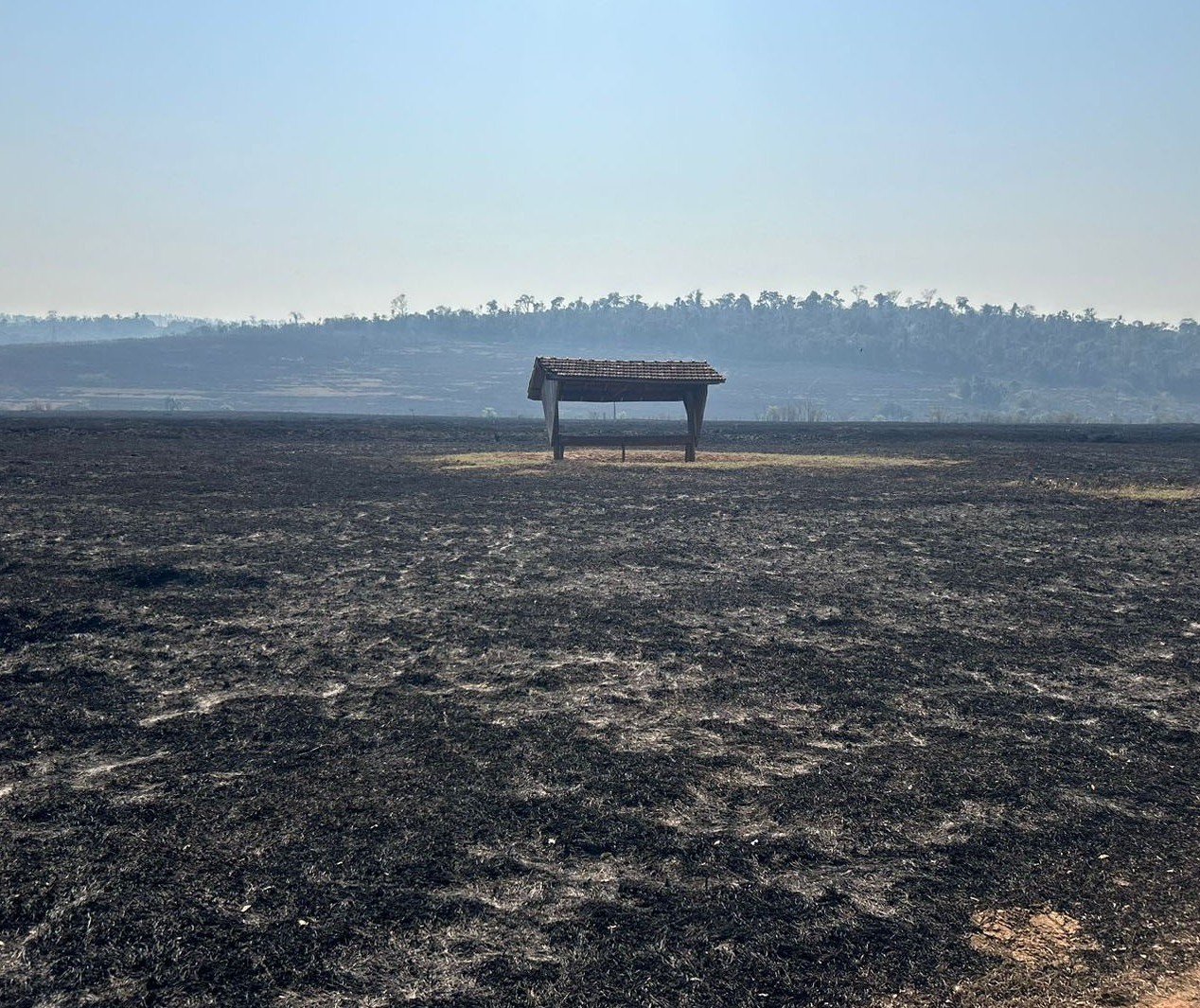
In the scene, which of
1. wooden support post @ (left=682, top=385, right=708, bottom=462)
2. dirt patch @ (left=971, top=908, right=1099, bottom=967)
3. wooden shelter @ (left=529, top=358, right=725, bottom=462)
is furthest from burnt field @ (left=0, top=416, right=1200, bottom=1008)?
wooden support post @ (left=682, top=385, right=708, bottom=462)

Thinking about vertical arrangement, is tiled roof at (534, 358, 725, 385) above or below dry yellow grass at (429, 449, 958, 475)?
above

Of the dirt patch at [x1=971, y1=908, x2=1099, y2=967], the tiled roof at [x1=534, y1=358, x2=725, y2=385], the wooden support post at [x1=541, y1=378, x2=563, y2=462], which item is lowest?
the dirt patch at [x1=971, y1=908, x2=1099, y2=967]

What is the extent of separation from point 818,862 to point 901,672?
327 cm

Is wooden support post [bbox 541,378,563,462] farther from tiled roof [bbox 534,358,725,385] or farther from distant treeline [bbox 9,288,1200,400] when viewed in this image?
distant treeline [bbox 9,288,1200,400]

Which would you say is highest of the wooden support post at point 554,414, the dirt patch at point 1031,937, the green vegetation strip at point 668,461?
the wooden support post at point 554,414

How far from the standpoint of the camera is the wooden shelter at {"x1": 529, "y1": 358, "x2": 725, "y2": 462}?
26.7m

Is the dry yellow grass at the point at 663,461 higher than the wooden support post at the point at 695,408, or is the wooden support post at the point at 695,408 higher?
the wooden support post at the point at 695,408

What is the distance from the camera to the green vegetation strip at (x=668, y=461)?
974 inches

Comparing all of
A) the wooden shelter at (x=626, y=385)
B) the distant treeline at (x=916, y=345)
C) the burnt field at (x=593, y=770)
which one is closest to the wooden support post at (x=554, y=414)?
the wooden shelter at (x=626, y=385)

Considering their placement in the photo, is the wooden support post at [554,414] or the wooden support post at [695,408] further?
the wooden support post at [695,408]

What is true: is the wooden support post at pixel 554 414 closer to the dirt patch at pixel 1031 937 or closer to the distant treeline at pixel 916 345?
the dirt patch at pixel 1031 937

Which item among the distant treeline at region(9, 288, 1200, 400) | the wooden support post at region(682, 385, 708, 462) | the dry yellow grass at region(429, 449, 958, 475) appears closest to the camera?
the dry yellow grass at region(429, 449, 958, 475)

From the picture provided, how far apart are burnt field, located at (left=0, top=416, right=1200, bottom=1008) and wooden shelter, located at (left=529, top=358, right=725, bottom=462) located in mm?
13774

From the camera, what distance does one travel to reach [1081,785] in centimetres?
555
